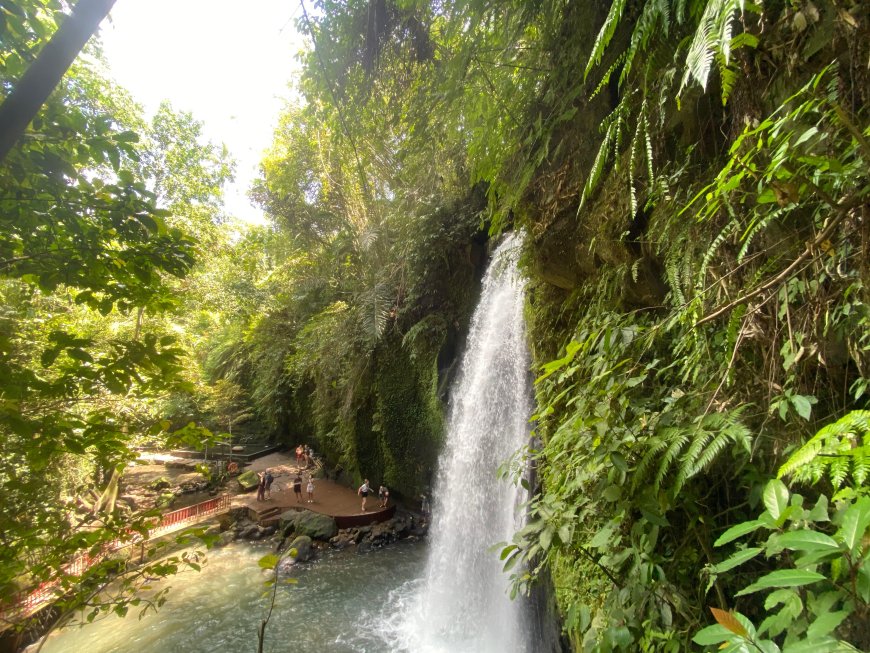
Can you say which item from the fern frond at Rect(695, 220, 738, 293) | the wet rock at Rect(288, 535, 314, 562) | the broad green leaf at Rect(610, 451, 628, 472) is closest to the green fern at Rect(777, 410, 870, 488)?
the broad green leaf at Rect(610, 451, 628, 472)

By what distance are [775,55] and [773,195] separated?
95 centimetres

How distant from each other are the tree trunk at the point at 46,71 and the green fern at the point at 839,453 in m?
2.31

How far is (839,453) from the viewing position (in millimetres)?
1087

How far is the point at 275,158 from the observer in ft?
45.1

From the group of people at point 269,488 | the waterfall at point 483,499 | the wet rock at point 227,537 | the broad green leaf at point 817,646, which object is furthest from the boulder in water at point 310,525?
the broad green leaf at point 817,646

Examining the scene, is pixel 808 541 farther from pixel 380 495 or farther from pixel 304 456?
pixel 304 456

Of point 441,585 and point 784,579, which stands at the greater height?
point 784,579

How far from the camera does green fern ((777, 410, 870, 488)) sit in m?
1.01

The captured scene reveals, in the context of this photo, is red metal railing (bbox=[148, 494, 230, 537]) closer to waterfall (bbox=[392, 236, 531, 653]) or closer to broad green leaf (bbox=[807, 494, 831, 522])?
waterfall (bbox=[392, 236, 531, 653])

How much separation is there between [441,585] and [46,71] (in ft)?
27.1

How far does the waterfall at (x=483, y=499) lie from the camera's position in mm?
5668

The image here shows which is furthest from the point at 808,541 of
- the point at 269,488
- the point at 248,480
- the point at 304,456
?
the point at 248,480

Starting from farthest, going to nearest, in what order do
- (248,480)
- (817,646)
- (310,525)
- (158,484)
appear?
(158,484)
(248,480)
(310,525)
(817,646)

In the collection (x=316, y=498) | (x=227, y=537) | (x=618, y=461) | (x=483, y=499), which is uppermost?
(x=618, y=461)
